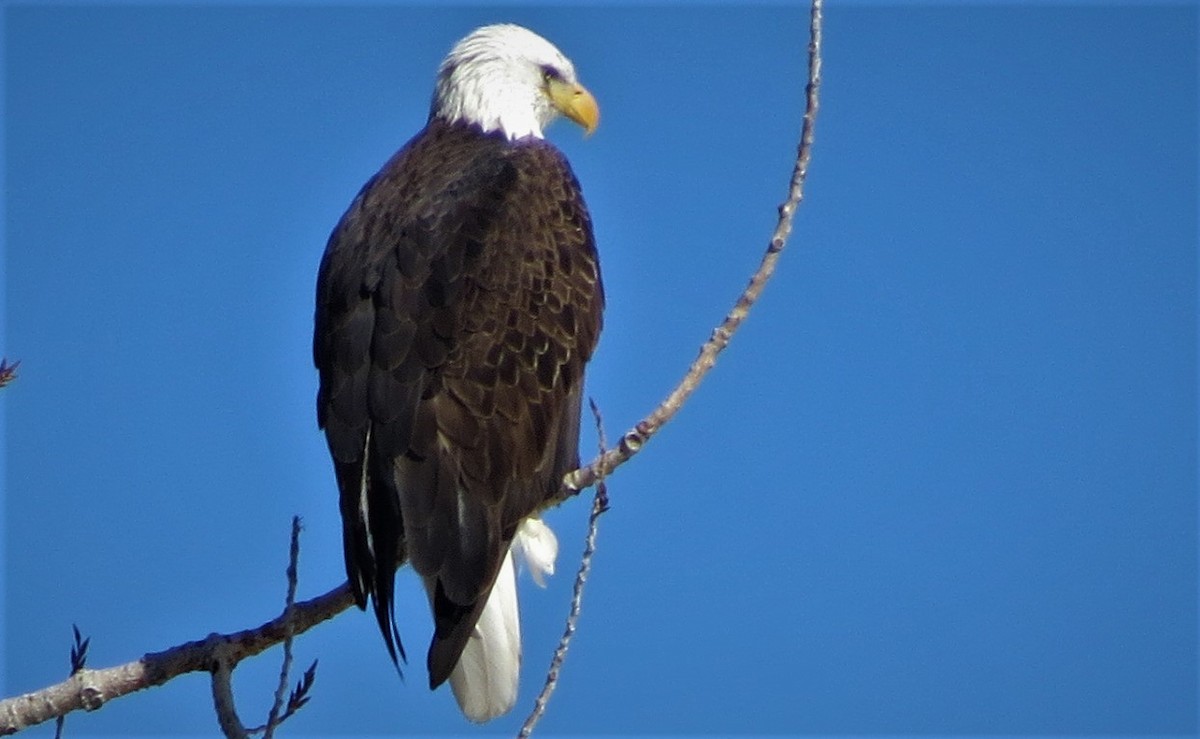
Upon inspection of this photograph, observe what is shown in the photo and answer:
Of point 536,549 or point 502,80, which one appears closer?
point 536,549

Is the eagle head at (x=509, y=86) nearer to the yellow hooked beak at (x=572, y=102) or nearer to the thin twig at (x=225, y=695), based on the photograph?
the yellow hooked beak at (x=572, y=102)

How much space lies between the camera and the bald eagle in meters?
4.09

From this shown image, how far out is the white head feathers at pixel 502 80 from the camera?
17.9ft

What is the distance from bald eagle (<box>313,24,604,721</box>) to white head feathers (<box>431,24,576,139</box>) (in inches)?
21.8

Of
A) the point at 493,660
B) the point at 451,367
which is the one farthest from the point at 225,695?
the point at 451,367

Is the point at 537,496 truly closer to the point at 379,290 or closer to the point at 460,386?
the point at 460,386

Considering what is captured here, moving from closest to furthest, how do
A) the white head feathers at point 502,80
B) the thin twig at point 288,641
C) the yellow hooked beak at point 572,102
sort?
the thin twig at point 288,641 → the white head feathers at point 502,80 → the yellow hooked beak at point 572,102

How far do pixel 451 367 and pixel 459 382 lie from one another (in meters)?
0.05

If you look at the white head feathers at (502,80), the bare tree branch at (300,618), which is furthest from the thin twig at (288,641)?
the white head feathers at (502,80)

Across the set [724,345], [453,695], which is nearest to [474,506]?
[453,695]

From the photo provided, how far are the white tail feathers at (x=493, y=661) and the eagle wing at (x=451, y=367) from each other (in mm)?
195

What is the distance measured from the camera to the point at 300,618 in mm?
4051

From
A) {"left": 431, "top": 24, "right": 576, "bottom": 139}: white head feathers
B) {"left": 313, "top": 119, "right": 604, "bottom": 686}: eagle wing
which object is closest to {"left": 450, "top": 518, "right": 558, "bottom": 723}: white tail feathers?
{"left": 313, "top": 119, "right": 604, "bottom": 686}: eagle wing

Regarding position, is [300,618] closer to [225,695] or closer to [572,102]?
[225,695]
